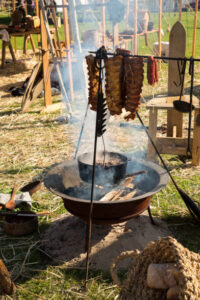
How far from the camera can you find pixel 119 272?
136 inches

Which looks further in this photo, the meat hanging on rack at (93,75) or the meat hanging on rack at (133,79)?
the meat hanging on rack at (93,75)

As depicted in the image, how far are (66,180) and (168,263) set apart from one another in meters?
1.86

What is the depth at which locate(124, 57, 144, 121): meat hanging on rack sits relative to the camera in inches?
129

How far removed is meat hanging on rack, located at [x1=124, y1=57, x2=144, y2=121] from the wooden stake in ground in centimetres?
191

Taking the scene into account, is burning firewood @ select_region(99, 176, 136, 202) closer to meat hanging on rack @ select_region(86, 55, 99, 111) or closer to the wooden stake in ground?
meat hanging on rack @ select_region(86, 55, 99, 111)

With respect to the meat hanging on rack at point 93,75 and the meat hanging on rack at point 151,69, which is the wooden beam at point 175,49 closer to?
the meat hanging on rack at point 151,69

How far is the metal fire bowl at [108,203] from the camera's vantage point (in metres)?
3.30

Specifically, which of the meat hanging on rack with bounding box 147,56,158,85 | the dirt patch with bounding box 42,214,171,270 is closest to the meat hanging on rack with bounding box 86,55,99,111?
the meat hanging on rack with bounding box 147,56,158,85

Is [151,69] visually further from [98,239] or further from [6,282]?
[6,282]

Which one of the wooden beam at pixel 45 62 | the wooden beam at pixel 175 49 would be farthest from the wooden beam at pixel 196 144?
the wooden beam at pixel 45 62

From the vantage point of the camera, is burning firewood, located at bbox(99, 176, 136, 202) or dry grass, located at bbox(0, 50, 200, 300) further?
burning firewood, located at bbox(99, 176, 136, 202)

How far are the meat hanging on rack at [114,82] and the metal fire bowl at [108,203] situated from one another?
91 centimetres

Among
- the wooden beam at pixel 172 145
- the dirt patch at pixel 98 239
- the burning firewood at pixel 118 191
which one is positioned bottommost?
the dirt patch at pixel 98 239

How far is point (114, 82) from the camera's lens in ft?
10.8
